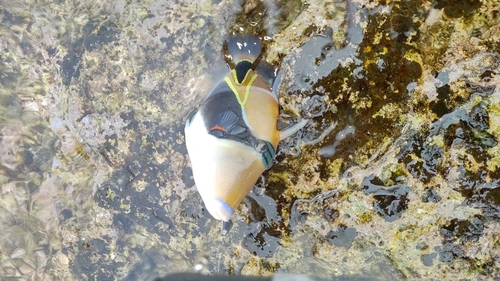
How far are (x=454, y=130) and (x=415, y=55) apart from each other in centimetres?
48

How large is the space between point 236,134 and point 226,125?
0.08 m

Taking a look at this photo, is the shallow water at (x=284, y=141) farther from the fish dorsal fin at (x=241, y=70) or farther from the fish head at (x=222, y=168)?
the fish head at (x=222, y=168)

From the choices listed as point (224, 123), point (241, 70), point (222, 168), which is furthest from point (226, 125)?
point (241, 70)

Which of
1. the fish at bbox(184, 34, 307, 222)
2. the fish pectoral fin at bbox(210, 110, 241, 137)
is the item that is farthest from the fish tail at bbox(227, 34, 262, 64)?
the fish pectoral fin at bbox(210, 110, 241, 137)

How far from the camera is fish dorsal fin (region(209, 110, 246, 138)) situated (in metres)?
2.14

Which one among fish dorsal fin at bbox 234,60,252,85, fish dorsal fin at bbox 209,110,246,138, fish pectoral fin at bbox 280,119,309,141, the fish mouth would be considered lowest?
the fish mouth

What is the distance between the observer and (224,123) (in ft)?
7.06

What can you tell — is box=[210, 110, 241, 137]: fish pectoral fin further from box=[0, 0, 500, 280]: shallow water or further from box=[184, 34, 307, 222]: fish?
box=[0, 0, 500, 280]: shallow water

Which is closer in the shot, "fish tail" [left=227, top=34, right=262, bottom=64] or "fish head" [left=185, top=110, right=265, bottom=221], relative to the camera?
"fish head" [left=185, top=110, right=265, bottom=221]

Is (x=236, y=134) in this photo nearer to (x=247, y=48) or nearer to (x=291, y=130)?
(x=291, y=130)

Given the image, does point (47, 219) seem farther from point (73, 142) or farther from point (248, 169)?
point (248, 169)

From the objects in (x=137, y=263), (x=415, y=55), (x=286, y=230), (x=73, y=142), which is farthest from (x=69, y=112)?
(x=415, y=55)

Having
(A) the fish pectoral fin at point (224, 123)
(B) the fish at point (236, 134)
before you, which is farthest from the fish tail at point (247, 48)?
(A) the fish pectoral fin at point (224, 123)

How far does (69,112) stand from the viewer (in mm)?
2758
